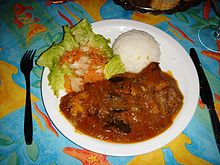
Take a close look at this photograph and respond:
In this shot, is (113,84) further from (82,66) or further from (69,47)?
(69,47)

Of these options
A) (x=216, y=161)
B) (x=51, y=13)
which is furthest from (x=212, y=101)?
(x=51, y=13)

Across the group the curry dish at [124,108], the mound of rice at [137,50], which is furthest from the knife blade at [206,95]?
the mound of rice at [137,50]

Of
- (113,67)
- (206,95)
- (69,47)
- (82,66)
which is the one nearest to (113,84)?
(113,67)

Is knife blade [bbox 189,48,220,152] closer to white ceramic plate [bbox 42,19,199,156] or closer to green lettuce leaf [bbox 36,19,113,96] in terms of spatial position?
white ceramic plate [bbox 42,19,199,156]

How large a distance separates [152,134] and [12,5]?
3.46 metres

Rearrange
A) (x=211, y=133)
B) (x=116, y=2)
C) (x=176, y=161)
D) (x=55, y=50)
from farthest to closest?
1. (x=116, y=2)
2. (x=55, y=50)
3. (x=211, y=133)
4. (x=176, y=161)

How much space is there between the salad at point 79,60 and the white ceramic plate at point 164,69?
157mm

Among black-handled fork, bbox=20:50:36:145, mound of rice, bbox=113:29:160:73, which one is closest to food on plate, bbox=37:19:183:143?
mound of rice, bbox=113:29:160:73

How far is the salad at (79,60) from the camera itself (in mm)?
3452

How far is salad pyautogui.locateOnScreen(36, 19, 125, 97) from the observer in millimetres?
3452

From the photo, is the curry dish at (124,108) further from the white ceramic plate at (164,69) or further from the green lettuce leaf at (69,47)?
the green lettuce leaf at (69,47)

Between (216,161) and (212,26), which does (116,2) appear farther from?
(216,161)

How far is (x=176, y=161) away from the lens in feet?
9.91

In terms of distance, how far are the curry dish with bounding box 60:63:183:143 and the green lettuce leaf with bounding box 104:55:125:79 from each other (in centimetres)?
14
